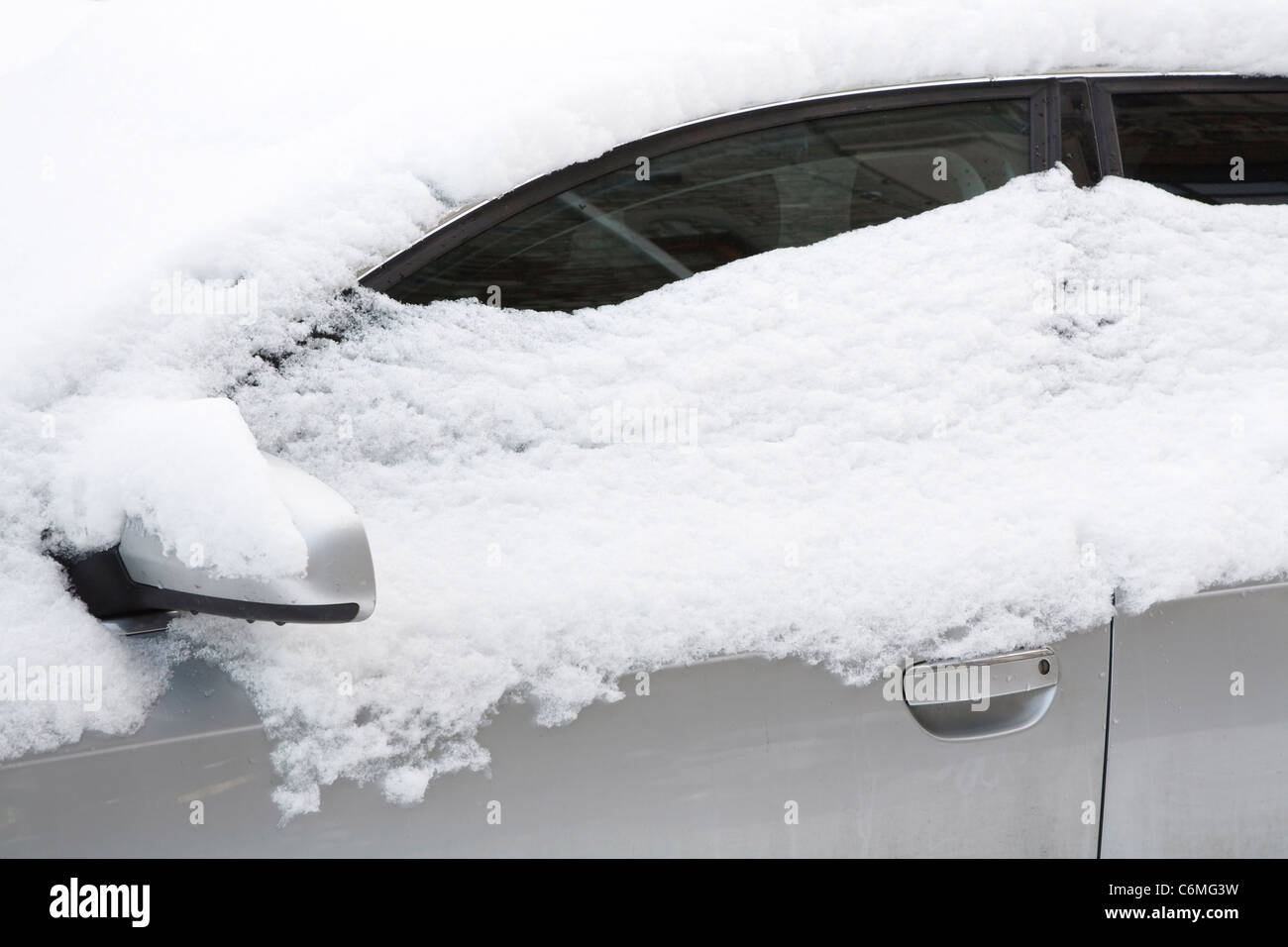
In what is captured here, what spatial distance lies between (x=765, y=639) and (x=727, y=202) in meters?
0.60

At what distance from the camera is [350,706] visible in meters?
1.20

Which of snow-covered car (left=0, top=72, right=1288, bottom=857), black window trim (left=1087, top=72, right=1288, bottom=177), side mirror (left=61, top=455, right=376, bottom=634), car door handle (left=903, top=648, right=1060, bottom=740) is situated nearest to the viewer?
side mirror (left=61, top=455, right=376, bottom=634)

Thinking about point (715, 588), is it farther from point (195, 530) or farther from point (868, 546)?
point (195, 530)

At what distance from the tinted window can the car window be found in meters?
0.19

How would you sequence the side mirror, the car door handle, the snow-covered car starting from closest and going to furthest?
the side mirror → the snow-covered car → the car door handle

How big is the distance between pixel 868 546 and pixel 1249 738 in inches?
23.1

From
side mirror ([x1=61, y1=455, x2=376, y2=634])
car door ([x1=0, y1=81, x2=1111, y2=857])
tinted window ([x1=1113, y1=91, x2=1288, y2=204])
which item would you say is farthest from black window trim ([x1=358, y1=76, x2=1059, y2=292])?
side mirror ([x1=61, y1=455, x2=376, y2=634])

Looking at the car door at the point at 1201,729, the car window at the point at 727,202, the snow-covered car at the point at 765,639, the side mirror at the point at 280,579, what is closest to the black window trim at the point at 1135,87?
the snow-covered car at the point at 765,639

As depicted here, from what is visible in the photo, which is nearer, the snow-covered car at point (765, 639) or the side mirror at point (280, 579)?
the side mirror at point (280, 579)

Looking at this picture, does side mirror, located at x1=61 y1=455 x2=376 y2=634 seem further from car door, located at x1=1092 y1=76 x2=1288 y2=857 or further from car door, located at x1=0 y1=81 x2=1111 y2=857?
car door, located at x1=1092 y1=76 x2=1288 y2=857

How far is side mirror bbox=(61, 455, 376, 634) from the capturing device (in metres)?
1.06

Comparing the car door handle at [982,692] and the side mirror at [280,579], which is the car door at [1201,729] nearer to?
the car door handle at [982,692]

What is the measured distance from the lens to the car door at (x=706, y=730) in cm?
116
